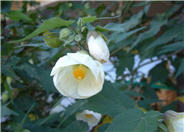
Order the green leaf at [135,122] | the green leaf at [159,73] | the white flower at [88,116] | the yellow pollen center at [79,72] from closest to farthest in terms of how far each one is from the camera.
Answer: the green leaf at [135,122], the yellow pollen center at [79,72], the white flower at [88,116], the green leaf at [159,73]

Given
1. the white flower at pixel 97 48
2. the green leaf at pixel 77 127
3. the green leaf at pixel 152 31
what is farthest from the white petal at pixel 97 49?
the green leaf at pixel 152 31

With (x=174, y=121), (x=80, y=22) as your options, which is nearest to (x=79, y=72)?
(x=80, y=22)

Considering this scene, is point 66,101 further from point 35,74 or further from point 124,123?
point 124,123

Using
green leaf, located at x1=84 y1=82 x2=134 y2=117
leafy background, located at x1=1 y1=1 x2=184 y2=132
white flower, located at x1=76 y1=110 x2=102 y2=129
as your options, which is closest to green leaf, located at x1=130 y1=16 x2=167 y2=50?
leafy background, located at x1=1 y1=1 x2=184 y2=132

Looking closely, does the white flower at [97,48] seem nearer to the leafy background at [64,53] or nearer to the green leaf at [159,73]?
the leafy background at [64,53]

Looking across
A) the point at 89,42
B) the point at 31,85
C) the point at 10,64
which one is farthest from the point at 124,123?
the point at 31,85

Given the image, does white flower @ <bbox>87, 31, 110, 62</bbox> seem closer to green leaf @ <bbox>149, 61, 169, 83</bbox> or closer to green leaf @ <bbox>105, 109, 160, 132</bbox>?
green leaf @ <bbox>105, 109, 160, 132</bbox>
